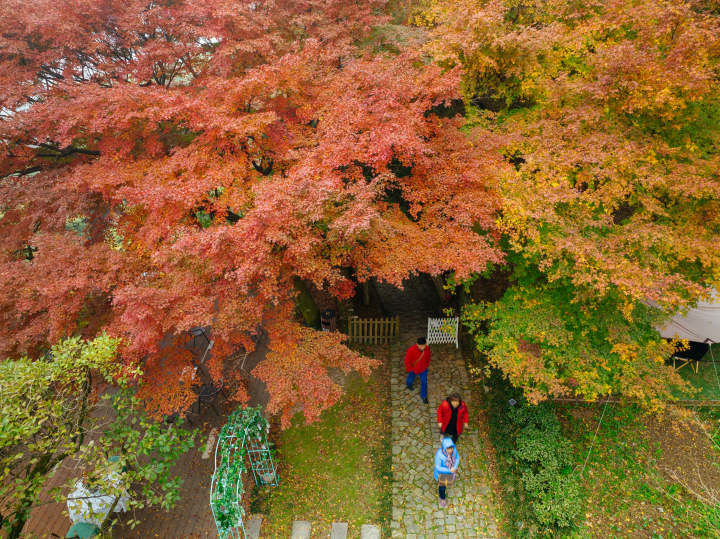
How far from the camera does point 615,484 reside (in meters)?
7.50

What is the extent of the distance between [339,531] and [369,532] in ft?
1.94

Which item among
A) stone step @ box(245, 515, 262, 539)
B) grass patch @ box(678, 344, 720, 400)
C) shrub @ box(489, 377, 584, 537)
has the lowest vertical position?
stone step @ box(245, 515, 262, 539)

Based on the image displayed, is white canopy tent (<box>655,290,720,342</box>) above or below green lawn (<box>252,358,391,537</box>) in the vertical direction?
above

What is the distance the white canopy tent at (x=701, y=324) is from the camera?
9.44m

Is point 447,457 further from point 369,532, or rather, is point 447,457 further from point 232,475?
point 232,475

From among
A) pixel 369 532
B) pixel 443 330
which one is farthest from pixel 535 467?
pixel 443 330

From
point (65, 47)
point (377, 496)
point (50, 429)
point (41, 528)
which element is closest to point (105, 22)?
point (65, 47)

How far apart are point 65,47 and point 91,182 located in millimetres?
3857

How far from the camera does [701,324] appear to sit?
31.5 ft

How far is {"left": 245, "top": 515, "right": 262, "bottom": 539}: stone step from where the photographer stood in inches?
268

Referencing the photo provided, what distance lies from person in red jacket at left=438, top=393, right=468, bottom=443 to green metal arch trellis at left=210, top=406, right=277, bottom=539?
3787 mm

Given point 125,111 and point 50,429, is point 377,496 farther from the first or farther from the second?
point 125,111

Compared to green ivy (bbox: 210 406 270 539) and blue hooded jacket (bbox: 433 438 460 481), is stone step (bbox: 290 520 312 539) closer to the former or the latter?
green ivy (bbox: 210 406 270 539)

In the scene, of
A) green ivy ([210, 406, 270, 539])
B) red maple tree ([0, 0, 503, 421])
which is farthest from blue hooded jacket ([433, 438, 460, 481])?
green ivy ([210, 406, 270, 539])
